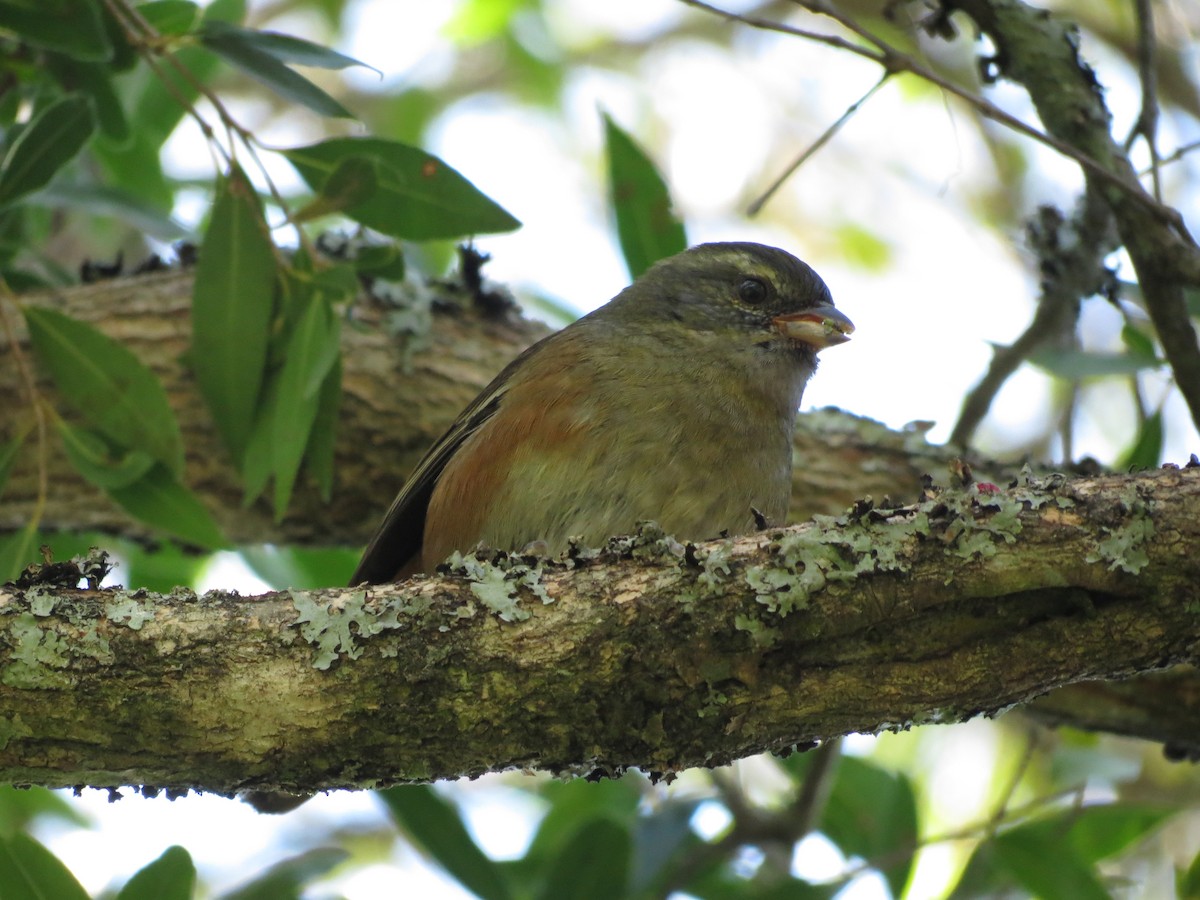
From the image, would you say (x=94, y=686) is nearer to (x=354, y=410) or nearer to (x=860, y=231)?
(x=354, y=410)

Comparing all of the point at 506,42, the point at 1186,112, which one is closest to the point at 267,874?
the point at 506,42

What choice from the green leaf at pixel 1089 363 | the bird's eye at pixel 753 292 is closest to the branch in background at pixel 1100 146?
the green leaf at pixel 1089 363

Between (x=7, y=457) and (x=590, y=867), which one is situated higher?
(x=7, y=457)

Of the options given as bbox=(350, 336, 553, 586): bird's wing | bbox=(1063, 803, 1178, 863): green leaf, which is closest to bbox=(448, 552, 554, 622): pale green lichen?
bbox=(350, 336, 553, 586): bird's wing

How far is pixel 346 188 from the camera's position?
4293 millimetres

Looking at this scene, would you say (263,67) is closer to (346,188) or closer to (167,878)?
(346,188)

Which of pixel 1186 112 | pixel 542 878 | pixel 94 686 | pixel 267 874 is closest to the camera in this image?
pixel 94 686

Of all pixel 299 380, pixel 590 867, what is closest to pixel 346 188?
pixel 299 380

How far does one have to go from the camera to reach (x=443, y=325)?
19.8ft

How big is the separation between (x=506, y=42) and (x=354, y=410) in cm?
435

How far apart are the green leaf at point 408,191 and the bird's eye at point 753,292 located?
4.24 feet

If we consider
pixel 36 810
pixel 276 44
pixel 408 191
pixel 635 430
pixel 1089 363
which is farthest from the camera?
pixel 36 810

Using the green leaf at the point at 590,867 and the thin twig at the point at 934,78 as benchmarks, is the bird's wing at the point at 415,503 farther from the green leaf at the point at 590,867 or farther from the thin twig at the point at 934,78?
the thin twig at the point at 934,78

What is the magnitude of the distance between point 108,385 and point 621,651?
2.59 metres
